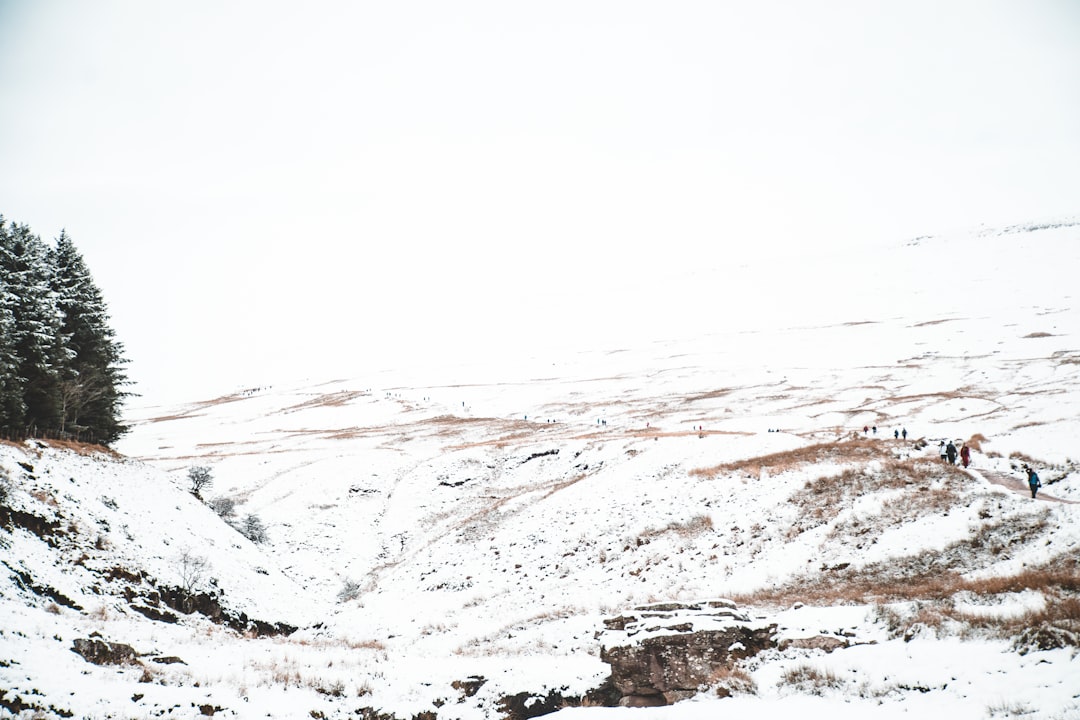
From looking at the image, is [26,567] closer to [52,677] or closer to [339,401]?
[52,677]

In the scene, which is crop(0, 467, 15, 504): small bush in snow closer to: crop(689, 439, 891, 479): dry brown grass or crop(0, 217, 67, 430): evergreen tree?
crop(0, 217, 67, 430): evergreen tree

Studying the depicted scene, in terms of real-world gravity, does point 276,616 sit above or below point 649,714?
below

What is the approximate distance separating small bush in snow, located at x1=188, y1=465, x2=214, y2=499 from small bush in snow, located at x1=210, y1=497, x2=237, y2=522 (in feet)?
10.1

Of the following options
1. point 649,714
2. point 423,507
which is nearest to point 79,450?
point 423,507

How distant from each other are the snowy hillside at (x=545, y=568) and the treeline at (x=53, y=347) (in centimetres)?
604

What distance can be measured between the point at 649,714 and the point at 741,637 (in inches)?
184

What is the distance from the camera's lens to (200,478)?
164 ft

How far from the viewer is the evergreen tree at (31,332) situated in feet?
105

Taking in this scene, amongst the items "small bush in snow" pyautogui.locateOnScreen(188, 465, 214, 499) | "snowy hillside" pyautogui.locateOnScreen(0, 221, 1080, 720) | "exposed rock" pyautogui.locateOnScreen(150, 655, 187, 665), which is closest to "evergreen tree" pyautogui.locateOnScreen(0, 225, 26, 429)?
"snowy hillside" pyautogui.locateOnScreen(0, 221, 1080, 720)

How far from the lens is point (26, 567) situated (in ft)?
61.5

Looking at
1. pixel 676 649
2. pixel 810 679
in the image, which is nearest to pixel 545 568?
pixel 676 649

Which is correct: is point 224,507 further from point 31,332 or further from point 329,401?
point 329,401

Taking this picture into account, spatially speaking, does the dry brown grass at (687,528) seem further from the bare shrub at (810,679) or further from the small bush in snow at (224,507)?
the small bush in snow at (224,507)

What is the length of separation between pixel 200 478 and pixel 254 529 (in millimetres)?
14928
